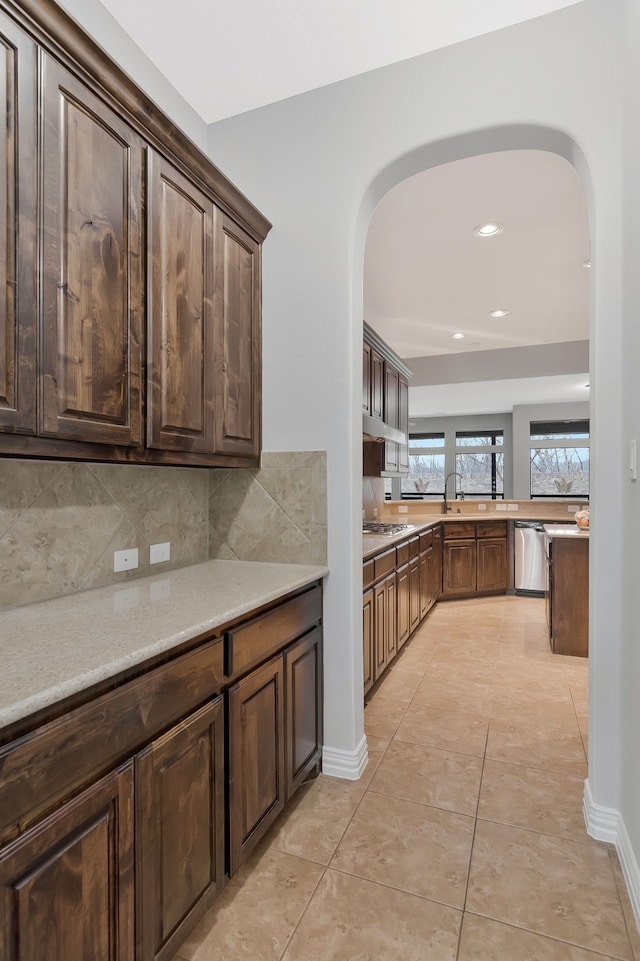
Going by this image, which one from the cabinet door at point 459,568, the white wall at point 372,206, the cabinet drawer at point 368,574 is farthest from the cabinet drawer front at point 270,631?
the cabinet door at point 459,568

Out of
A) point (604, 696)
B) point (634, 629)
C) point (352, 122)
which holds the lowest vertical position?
point (604, 696)

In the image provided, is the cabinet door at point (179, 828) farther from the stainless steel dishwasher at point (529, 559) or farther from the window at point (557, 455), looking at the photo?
the window at point (557, 455)

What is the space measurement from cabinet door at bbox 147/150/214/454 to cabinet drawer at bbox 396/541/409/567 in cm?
206

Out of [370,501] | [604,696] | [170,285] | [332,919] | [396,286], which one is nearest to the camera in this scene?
[332,919]

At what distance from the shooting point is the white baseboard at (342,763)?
2.17 metres

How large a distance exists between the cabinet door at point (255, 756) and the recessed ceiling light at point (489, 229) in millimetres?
2771

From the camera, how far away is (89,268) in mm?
1391

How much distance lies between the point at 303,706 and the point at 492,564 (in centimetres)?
435

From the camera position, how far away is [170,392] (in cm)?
170

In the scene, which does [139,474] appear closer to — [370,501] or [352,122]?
[352,122]

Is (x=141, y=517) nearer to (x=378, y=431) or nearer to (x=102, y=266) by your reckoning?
(x=102, y=266)

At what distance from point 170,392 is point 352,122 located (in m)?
1.47

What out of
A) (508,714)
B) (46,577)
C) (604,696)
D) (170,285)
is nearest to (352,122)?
(170,285)

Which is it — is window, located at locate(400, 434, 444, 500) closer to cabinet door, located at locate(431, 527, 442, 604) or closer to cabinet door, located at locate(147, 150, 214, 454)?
cabinet door, located at locate(431, 527, 442, 604)
